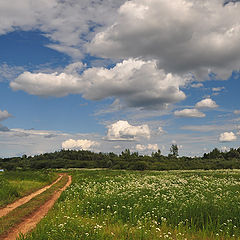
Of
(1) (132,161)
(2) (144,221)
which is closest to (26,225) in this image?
(2) (144,221)

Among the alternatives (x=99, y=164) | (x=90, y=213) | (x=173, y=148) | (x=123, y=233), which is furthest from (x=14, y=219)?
(x=173, y=148)

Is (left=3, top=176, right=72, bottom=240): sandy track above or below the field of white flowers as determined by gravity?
below

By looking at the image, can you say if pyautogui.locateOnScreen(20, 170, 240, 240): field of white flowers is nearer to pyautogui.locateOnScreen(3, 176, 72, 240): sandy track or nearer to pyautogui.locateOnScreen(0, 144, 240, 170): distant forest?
pyautogui.locateOnScreen(3, 176, 72, 240): sandy track

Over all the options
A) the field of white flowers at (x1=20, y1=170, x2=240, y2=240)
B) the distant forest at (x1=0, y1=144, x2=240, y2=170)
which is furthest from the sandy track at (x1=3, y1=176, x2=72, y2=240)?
the distant forest at (x1=0, y1=144, x2=240, y2=170)

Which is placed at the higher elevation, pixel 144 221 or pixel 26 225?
pixel 144 221

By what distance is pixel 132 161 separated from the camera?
400ft

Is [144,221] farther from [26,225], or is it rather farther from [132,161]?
[132,161]

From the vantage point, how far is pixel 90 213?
13352 millimetres

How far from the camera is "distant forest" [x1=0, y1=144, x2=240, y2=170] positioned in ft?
313

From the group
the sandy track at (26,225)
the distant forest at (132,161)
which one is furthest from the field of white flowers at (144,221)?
the distant forest at (132,161)

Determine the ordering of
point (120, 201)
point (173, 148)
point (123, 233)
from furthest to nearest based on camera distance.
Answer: point (173, 148) → point (120, 201) → point (123, 233)

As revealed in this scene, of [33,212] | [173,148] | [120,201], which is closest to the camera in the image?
[120,201]

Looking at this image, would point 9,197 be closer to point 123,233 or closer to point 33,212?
point 33,212

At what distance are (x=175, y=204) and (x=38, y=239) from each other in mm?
6708
